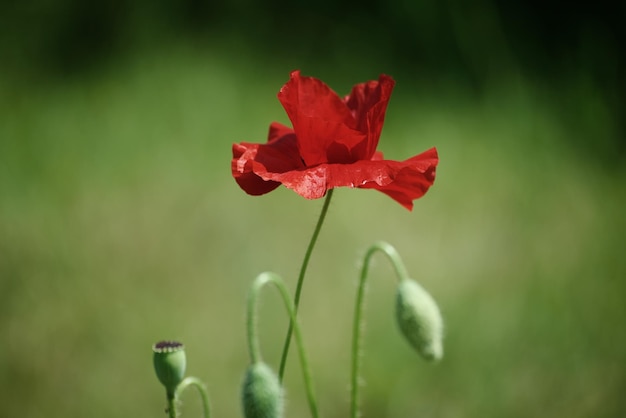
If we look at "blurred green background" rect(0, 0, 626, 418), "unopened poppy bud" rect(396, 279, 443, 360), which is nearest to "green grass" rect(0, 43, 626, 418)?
"blurred green background" rect(0, 0, 626, 418)

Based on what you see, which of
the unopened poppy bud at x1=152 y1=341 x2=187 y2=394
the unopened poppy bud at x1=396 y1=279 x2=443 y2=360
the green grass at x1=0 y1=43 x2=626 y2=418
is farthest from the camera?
the green grass at x1=0 y1=43 x2=626 y2=418

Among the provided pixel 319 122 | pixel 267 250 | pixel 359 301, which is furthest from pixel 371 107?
pixel 267 250

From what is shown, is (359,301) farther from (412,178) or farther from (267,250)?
(267,250)

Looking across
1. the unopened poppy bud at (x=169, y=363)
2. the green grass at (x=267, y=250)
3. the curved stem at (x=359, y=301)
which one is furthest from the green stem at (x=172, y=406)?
the green grass at (x=267, y=250)

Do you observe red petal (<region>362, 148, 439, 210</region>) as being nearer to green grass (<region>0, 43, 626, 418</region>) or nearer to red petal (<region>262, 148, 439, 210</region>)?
red petal (<region>262, 148, 439, 210</region>)

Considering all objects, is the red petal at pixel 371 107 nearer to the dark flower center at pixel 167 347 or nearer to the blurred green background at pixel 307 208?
the dark flower center at pixel 167 347
